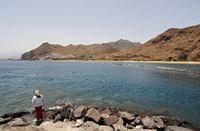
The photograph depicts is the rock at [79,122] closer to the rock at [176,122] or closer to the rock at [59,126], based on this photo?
the rock at [59,126]

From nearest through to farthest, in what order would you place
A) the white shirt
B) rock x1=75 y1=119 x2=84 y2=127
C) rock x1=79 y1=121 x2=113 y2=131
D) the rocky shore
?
rock x1=79 y1=121 x2=113 y2=131 < the rocky shore < rock x1=75 y1=119 x2=84 y2=127 < the white shirt

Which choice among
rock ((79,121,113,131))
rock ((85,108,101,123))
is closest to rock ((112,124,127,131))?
rock ((79,121,113,131))

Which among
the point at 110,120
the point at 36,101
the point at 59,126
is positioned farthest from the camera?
the point at 110,120

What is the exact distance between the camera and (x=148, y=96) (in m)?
38.5

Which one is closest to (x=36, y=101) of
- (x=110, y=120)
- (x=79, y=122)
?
(x=79, y=122)

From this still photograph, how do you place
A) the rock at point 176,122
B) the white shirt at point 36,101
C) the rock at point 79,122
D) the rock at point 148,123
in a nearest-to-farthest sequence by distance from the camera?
the rock at point 79,122, the rock at point 148,123, the white shirt at point 36,101, the rock at point 176,122

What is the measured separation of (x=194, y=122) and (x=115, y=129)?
920cm

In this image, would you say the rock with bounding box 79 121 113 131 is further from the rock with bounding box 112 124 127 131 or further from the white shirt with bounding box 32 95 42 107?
the white shirt with bounding box 32 95 42 107

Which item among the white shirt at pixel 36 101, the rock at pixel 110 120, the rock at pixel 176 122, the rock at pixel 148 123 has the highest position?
the white shirt at pixel 36 101

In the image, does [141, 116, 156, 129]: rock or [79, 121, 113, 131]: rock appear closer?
[79, 121, 113, 131]: rock

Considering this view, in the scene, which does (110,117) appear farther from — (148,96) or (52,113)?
(148,96)

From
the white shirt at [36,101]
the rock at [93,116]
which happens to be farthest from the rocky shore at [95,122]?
the white shirt at [36,101]

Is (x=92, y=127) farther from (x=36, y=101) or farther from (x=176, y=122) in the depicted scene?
(x=176, y=122)

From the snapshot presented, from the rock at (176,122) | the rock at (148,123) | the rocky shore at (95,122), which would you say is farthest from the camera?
the rock at (176,122)
